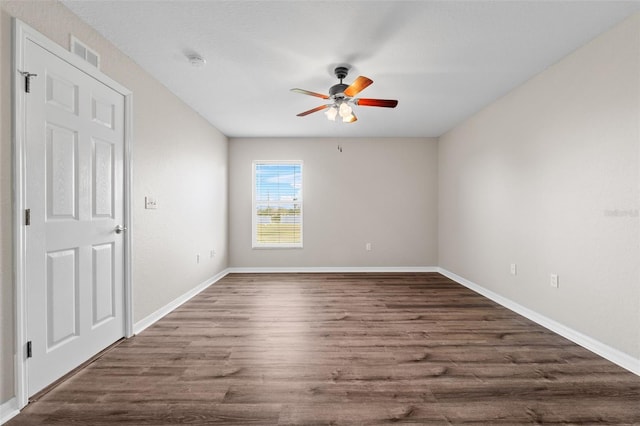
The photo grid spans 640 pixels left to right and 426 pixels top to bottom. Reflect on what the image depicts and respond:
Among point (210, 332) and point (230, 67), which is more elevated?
point (230, 67)

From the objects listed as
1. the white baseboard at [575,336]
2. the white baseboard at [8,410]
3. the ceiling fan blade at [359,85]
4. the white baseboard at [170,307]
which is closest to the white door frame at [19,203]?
the white baseboard at [8,410]

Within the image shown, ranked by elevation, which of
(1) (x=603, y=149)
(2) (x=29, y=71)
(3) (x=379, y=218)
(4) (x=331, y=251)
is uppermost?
(2) (x=29, y=71)

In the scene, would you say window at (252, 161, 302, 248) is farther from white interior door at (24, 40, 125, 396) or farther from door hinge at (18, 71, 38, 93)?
door hinge at (18, 71, 38, 93)

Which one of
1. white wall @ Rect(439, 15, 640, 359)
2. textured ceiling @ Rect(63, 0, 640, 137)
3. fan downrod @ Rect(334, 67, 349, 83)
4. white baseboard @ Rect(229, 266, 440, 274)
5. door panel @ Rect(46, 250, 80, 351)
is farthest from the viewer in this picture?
white baseboard @ Rect(229, 266, 440, 274)

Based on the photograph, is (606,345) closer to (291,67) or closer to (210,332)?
(210,332)

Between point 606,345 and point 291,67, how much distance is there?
11.5 feet

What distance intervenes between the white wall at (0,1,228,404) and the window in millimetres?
736

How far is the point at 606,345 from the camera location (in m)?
2.18

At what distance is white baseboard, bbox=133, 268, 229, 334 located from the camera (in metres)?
2.68

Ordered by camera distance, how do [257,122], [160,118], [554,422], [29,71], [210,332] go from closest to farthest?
[554,422]
[29,71]
[210,332]
[160,118]
[257,122]

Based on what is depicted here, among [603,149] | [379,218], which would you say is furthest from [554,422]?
[379,218]

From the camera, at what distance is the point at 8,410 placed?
60.6 inches

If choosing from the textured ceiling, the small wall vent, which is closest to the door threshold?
the small wall vent

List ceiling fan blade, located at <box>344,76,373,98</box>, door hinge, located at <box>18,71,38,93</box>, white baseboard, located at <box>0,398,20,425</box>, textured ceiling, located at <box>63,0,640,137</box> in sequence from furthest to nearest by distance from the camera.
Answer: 1. ceiling fan blade, located at <box>344,76,373,98</box>
2. textured ceiling, located at <box>63,0,640,137</box>
3. door hinge, located at <box>18,71,38,93</box>
4. white baseboard, located at <box>0,398,20,425</box>
